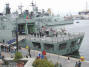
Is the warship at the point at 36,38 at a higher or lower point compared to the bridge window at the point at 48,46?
higher

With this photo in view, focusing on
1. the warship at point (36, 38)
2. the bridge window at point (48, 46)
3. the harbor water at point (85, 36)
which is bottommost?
the harbor water at point (85, 36)

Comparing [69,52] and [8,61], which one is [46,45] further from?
[8,61]

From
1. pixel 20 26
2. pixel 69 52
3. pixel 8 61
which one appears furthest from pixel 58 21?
pixel 8 61

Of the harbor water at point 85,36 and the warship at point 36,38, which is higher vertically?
the warship at point 36,38

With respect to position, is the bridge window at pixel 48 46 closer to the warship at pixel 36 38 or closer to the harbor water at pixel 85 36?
the warship at pixel 36 38

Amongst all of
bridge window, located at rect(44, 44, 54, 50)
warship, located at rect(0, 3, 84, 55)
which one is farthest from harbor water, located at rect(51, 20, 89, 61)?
bridge window, located at rect(44, 44, 54, 50)

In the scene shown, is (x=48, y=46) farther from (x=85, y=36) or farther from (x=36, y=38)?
(x=85, y=36)

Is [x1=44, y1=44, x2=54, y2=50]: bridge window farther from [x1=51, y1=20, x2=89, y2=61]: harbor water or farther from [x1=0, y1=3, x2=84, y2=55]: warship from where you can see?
[x1=51, y1=20, x2=89, y2=61]: harbor water

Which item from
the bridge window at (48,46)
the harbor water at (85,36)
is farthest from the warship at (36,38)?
the harbor water at (85,36)

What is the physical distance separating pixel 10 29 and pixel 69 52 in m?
13.1

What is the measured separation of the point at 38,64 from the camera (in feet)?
38.0

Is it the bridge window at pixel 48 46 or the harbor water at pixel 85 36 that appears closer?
the bridge window at pixel 48 46

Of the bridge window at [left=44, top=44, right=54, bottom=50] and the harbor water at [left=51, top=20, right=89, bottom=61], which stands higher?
the bridge window at [left=44, top=44, right=54, bottom=50]

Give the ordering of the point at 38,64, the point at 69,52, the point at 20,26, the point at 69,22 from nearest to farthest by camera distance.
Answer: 1. the point at 38,64
2. the point at 69,52
3. the point at 20,26
4. the point at 69,22
